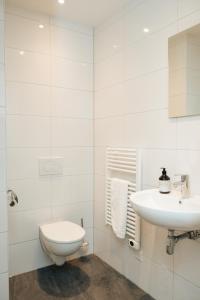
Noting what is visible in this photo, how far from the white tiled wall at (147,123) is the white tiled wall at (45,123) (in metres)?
0.17

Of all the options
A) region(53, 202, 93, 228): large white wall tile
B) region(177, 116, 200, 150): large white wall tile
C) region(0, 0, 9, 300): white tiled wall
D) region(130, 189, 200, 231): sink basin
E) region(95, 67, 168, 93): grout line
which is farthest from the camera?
region(53, 202, 93, 228): large white wall tile

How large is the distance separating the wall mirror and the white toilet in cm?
126

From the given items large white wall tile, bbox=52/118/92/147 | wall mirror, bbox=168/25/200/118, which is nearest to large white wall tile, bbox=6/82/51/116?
large white wall tile, bbox=52/118/92/147

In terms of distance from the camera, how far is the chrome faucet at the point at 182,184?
5.39 feet

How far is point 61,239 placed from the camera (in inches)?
81.3

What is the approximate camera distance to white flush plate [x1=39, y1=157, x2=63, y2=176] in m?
2.44

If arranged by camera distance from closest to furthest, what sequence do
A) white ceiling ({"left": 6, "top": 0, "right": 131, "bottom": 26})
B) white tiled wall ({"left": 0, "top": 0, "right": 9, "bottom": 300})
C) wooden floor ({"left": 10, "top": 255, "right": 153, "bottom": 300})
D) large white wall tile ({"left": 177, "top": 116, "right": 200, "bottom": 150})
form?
1. large white wall tile ({"left": 177, "top": 116, "right": 200, "bottom": 150})
2. white tiled wall ({"left": 0, "top": 0, "right": 9, "bottom": 300})
3. wooden floor ({"left": 10, "top": 255, "right": 153, "bottom": 300})
4. white ceiling ({"left": 6, "top": 0, "right": 131, "bottom": 26})

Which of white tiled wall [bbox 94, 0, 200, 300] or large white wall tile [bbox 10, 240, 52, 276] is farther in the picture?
large white wall tile [bbox 10, 240, 52, 276]

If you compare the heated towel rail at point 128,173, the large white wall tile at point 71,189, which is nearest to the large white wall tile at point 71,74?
the heated towel rail at point 128,173

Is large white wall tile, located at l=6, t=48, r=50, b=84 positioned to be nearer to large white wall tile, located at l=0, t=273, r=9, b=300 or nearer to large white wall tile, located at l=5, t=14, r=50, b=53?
large white wall tile, located at l=5, t=14, r=50, b=53

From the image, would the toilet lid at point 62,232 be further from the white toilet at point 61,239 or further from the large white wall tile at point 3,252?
the large white wall tile at point 3,252

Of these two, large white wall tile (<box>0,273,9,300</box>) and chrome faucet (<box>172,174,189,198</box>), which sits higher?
chrome faucet (<box>172,174,189,198</box>)

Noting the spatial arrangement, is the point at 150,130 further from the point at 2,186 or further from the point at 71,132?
the point at 2,186

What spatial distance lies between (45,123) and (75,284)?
1.50 metres
